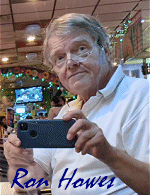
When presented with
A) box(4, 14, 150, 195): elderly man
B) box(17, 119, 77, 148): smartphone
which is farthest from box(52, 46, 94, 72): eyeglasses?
box(17, 119, 77, 148): smartphone

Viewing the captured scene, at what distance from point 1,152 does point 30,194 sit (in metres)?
0.10

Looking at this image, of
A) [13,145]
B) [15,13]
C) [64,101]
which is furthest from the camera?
[15,13]

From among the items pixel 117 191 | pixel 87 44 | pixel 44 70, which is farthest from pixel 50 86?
pixel 117 191

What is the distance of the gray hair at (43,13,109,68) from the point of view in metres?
0.42

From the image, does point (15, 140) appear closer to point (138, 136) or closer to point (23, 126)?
point (23, 126)

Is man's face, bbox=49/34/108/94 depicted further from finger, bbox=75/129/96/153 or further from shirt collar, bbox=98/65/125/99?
finger, bbox=75/129/96/153

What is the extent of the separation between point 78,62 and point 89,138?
0.16m

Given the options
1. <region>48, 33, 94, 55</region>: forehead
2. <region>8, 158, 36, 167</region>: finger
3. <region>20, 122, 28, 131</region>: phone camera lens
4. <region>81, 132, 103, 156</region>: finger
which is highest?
<region>48, 33, 94, 55</region>: forehead

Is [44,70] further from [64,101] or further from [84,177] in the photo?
[84,177]

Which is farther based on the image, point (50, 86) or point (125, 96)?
point (50, 86)

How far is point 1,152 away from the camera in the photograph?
0.47 m

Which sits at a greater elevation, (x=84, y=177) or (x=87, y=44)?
(x=87, y=44)

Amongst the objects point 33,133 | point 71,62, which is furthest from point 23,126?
point 71,62

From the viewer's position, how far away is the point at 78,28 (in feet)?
1.38
